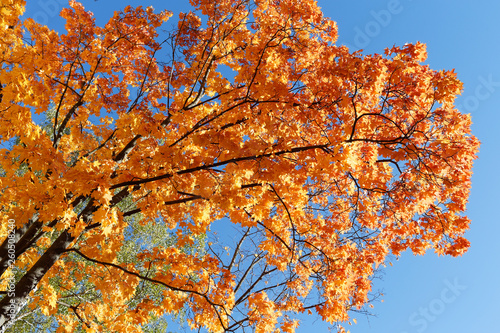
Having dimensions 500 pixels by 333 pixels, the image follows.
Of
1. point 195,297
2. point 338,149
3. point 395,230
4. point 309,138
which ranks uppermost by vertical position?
point 395,230

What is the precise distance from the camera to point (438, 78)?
15.3 ft

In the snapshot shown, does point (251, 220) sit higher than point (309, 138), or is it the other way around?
point (309, 138)

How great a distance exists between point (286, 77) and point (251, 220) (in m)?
2.63

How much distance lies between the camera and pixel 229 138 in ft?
16.3

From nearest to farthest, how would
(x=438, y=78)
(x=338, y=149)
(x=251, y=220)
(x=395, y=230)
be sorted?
1. (x=338, y=149)
2. (x=438, y=78)
3. (x=251, y=220)
4. (x=395, y=230)

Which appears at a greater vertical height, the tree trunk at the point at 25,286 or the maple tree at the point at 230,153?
the maple tree at the point at 230,153

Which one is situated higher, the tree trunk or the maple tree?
the maple tree

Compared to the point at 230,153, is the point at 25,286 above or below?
below

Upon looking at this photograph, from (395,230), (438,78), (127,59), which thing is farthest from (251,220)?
(127,59)

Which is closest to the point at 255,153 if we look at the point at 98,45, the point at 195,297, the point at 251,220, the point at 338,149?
the point at 338,149

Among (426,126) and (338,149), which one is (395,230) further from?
(338,149)

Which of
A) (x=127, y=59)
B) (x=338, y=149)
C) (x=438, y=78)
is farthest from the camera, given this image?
(x=127, y=59)

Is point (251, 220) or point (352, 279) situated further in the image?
point (352, 279)

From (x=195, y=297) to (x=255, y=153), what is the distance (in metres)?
3.36
